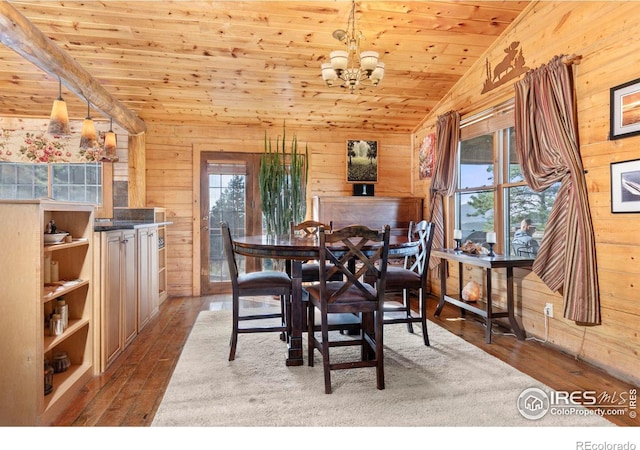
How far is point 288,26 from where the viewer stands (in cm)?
324

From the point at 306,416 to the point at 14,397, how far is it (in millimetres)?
1330

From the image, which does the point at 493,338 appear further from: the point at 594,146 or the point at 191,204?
the point at 191,204

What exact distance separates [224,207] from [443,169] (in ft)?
8.98

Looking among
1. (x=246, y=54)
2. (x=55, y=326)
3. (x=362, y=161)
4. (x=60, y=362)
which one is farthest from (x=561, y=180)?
(x=60, y=362)

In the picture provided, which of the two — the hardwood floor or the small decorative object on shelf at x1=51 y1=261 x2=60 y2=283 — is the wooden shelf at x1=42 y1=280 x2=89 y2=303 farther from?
the hardwood floor

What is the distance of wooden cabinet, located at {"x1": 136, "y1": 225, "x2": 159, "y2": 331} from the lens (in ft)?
10.5

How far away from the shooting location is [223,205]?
4926mm

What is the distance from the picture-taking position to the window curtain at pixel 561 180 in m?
2.50

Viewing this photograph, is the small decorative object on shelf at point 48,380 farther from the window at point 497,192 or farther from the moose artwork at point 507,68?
the moose artwork at point 507,68

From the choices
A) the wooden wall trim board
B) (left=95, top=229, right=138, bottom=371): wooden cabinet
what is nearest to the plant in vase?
the wooden wall trim board

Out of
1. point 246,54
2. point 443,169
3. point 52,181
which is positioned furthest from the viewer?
point 52,181

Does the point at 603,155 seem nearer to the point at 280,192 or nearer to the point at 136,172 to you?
the point at 280,192

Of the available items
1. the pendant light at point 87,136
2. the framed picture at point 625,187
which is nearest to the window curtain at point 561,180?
the framed picture at point 625,187

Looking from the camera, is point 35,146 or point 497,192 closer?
point 497,192
